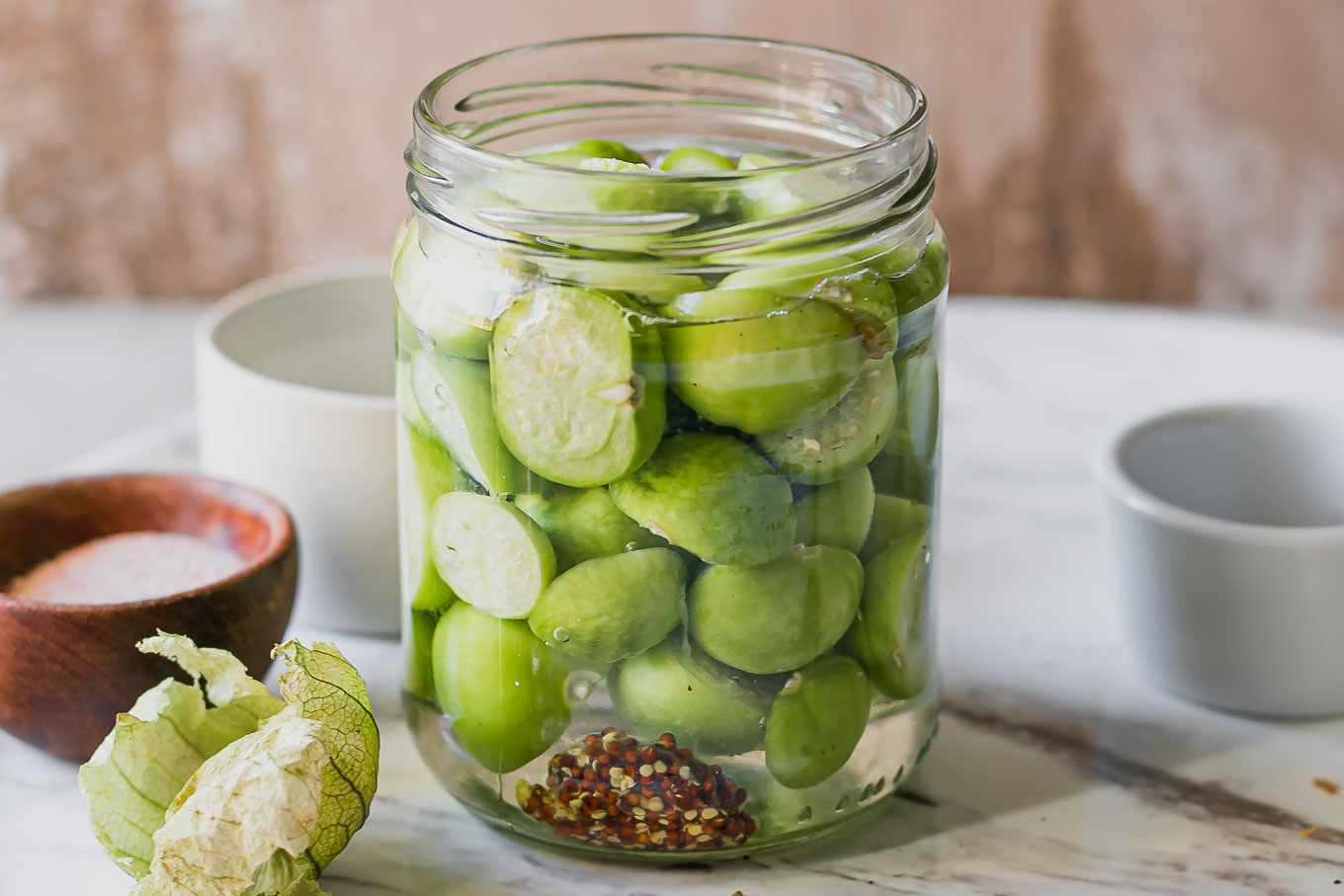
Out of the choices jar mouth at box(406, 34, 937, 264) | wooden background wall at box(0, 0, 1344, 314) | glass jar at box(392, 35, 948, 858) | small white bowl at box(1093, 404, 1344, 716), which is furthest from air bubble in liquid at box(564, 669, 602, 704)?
wooden background wall at box(0, 0, 1344, 314)

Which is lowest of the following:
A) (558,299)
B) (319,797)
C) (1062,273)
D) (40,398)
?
(40,398)

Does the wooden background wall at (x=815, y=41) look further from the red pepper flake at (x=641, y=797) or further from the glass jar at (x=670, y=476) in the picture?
the red pepper flake at (x=641, y=797)

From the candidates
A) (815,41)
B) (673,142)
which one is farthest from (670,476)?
(815,41)

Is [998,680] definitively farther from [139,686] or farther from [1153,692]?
[139,686]

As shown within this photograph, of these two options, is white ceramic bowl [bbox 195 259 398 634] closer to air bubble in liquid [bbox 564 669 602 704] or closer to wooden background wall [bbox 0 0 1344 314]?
air bubble in liquid [bbox 564 669 602 704]

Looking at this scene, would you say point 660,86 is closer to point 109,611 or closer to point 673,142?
point 673,142

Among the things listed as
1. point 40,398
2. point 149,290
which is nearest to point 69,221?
point 149,290

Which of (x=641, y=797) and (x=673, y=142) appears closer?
(x=641, y=797)

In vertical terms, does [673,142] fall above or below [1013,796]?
above
